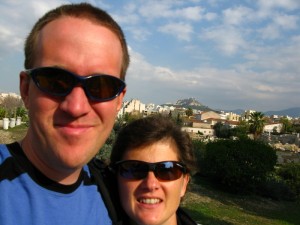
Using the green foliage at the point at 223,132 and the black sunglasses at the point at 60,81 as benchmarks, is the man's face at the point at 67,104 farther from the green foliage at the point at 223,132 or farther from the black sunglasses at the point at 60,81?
the green foliage at the point at 223,132

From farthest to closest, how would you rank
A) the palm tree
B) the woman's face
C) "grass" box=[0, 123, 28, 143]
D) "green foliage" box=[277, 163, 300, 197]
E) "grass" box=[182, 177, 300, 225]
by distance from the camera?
the palm tree, "grass" box=[0, 123, 28, 143], "green foliage" box=[277, 163, 300, 197], "grass" box=[182, 177, 300, 225], the woman's face

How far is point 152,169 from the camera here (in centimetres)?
225

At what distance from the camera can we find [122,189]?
7.36 feet

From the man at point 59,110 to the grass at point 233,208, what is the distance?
866cm

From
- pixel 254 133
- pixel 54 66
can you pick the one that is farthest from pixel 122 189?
pixel 254 133

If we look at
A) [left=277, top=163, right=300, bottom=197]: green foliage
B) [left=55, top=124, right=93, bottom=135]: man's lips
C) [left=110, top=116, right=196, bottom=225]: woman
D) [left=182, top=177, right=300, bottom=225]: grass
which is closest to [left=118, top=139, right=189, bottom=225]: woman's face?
[left=110, top=116, right=196, bottom=225]: woman

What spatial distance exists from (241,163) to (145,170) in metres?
14.7

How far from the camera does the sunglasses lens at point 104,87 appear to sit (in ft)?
4.97

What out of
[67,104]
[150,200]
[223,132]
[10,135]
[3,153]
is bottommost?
[10,135]

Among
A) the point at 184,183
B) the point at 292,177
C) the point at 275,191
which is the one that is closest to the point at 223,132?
the point at 292,177

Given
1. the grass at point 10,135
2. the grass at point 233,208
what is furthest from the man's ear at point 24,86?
the grass at point 10,135

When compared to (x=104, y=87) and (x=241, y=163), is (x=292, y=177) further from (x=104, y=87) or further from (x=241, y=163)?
(x=104, y=87)

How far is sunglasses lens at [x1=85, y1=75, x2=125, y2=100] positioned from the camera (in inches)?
59.6

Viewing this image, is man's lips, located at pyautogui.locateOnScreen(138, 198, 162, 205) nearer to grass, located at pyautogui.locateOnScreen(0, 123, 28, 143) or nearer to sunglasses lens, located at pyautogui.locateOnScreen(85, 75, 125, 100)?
sunglasses lens, located at pyautogui.locateOnScreen(85, 75, 125, 100)
